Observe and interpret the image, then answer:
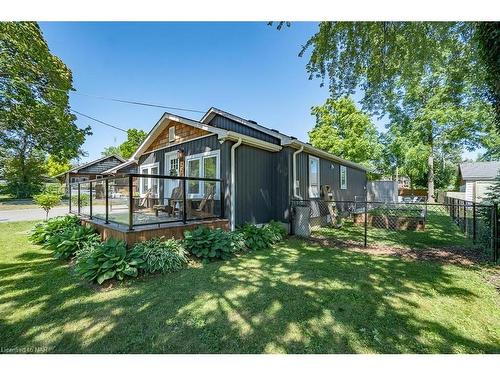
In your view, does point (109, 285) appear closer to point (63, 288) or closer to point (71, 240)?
point (63, 288)

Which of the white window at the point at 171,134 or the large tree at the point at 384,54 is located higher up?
the large tree at the point at 384,54

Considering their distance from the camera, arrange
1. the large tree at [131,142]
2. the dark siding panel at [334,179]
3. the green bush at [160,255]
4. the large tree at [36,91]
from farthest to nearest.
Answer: the large tree at [131,142] < the large tree at [36,91] < the dark siding panel at [334,179] < the green bush at [160,255]

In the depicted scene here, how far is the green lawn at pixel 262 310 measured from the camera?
89.7 inches

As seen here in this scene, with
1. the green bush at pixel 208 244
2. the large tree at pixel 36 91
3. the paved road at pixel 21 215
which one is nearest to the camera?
the green bush at pixel 208 244

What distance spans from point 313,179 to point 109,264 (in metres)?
7.32

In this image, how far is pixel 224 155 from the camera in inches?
258

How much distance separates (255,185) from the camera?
7211 mm

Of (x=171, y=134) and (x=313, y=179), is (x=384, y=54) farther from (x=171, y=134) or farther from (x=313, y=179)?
(x=171, y=134)

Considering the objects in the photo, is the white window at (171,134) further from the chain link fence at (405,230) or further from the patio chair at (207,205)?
the chain link fence at (405,230)

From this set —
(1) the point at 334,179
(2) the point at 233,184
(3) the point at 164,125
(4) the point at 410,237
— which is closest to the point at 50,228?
(3) the point at 164,125

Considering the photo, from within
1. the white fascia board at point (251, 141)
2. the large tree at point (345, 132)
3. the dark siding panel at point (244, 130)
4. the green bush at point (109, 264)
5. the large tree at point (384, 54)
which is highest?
the large tree at point (345, 132)

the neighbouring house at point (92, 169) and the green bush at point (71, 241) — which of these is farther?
the neighbouring house at point (92, 169)

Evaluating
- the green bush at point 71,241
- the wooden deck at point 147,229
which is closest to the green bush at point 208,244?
the wooden deck at point 147,229

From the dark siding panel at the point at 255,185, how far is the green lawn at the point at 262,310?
7.98ft
